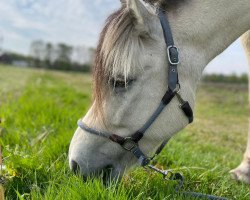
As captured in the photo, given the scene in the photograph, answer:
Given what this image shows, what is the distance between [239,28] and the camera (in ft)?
10.2

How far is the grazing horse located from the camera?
8.79ft

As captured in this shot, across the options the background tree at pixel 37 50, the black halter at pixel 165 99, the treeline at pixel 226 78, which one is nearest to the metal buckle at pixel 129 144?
the black halter at pixel 165 99

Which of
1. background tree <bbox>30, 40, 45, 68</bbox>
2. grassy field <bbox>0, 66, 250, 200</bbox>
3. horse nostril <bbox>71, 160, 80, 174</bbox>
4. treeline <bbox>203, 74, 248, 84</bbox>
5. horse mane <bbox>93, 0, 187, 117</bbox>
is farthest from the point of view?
background tree <bbox>30, 40, 45, 68</bbox>

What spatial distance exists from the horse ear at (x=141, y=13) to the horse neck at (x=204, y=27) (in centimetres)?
19

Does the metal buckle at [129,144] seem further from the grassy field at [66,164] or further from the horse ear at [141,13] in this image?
the horse ear at [141,13]

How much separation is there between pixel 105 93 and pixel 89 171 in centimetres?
56

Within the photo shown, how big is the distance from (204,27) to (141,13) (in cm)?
55

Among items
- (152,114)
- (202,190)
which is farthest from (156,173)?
(152,114)

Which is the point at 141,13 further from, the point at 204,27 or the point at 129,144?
the point at 129,144

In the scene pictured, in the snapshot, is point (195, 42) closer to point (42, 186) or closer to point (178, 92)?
point (178, 92)

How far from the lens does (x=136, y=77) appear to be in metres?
2.73

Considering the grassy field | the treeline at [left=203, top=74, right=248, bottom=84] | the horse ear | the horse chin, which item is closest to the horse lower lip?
the horse chin

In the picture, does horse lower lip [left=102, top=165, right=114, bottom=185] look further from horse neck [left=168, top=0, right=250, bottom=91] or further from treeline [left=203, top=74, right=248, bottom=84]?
treeline [left=203, top=74, right=248, bottom=84]

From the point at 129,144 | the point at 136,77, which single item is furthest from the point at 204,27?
the point at 129,144
